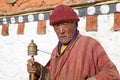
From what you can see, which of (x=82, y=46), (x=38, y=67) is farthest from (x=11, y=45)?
(x=82, y=46)

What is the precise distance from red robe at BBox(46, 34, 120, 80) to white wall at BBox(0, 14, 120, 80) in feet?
4.92

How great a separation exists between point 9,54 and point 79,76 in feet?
12.4

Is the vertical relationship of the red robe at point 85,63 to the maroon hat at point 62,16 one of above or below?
below

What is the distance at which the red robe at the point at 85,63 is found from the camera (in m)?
3.23

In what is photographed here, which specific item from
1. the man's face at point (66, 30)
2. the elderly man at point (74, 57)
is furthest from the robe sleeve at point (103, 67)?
the man's face at point (66, 30)

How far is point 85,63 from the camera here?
331cm

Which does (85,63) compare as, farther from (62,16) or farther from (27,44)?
(27,44)

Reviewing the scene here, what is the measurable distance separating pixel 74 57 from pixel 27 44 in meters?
3.19

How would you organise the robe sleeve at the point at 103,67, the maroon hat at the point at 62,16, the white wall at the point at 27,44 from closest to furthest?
the robe sleeve at the point at 103,67 < the maroon hat at the point at 62,16 < the white wall at the point at 27,44

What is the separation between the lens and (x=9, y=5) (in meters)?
7.01

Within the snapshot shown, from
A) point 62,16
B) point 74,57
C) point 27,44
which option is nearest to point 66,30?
point 62,16

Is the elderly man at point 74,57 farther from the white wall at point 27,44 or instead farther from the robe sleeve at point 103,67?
the white wall at point 27,44

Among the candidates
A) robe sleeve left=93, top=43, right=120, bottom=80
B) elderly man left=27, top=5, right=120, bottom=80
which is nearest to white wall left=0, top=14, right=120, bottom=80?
elderly man left=27, top=5, right=120, bottom=80

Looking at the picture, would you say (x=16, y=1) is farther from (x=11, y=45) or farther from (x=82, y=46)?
(x=82, y=46)
